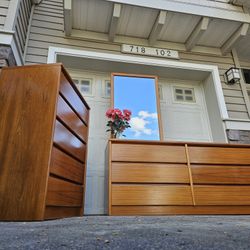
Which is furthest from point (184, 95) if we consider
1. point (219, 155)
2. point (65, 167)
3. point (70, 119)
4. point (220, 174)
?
point (65, 167)

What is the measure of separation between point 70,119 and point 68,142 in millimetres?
192

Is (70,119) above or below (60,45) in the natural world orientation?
below

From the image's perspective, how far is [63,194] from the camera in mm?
1518

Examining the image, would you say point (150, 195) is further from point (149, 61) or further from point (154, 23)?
point (154, 23)

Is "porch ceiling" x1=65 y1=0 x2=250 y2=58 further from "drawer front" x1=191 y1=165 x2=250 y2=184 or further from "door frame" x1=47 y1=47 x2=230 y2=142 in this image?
"drawer front" x1=191 y1=165 x2=250 y2=184

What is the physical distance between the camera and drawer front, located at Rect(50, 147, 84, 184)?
4.61 ft

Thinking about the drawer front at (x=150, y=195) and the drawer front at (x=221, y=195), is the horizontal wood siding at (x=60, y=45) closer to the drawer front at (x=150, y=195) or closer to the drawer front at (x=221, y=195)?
the drawer front at (x=221, y=195)

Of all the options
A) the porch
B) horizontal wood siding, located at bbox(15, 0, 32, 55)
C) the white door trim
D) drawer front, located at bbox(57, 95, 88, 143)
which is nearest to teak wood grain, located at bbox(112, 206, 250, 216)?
the porch

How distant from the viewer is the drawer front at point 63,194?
1325mm

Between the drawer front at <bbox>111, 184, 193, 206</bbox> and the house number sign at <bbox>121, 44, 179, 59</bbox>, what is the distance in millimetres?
1847

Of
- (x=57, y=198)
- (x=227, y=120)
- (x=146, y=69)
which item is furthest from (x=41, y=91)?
(x=227, y=120)

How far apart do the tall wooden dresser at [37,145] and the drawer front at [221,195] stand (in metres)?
1.19

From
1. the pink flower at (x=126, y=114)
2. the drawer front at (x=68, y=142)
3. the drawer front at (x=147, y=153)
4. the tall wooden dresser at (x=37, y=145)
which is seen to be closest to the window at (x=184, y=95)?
the pink flower at (x=126, y=114)

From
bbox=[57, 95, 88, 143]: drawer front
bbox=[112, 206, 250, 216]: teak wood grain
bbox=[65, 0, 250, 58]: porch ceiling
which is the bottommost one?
bbox=[112, 206, 250, 216]: teak wood grain
